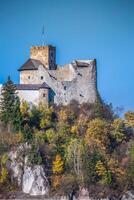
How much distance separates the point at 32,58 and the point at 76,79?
3086mm

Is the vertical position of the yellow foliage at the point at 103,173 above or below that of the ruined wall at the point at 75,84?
below

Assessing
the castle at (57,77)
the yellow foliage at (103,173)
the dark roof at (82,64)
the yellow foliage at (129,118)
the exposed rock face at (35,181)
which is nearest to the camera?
the exposed rock face at (35,181)

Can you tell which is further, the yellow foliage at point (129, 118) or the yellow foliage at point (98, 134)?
the yellow foliage at point (129, 118)

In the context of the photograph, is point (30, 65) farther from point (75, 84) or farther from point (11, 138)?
point (11, 138)

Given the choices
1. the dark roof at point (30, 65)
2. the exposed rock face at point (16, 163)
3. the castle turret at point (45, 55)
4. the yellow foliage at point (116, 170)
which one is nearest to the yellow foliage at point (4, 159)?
the exposed rock face at point (16, 163)

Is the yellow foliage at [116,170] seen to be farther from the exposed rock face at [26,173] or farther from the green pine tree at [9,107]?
the green pine tree at [9,107]

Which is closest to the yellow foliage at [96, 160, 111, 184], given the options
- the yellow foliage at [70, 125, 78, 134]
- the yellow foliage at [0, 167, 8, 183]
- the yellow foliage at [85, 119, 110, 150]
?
the yellow foliage at [85, 119, 110, 150]

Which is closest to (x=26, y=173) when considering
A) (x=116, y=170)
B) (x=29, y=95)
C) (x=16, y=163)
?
(x=16, y=163)

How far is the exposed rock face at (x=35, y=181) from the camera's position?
81.0m

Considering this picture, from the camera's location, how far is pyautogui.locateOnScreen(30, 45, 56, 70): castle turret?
8900 cm

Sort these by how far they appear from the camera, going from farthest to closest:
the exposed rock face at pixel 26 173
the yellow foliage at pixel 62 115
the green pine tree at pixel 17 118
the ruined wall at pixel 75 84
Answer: the ruined wall at pixel 75 84, the yellow foliage at pixel 62 115, the green pine tree at pixel 17 118, the exposed rock face at pixel 26 173

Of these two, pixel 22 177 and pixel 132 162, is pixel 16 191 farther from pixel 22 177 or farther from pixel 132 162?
pixel 132 162

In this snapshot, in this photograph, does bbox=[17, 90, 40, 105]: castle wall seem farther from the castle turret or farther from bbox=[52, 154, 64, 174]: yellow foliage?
bbox=[52, 154, 64, 174]: yellow foliage

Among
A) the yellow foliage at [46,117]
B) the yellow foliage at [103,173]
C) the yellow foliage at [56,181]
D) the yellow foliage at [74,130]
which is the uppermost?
the yellow foliage at [46,117]
